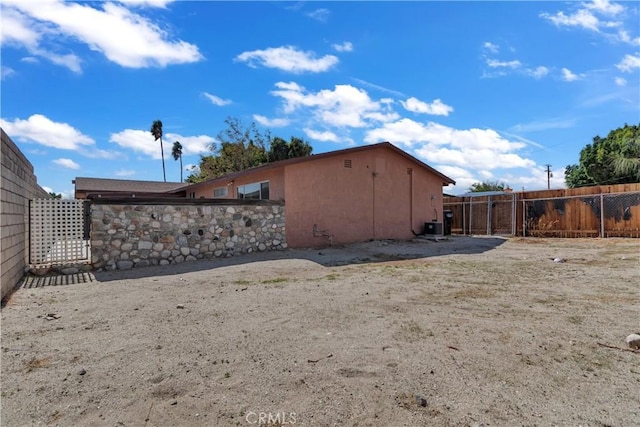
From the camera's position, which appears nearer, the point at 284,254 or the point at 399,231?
the point at 284,254

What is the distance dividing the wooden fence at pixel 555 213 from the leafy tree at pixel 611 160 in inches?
313

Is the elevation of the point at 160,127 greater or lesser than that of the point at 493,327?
greater

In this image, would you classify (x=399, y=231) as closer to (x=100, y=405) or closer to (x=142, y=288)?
(x=142, y=288)

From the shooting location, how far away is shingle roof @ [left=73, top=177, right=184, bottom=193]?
26.7 metres

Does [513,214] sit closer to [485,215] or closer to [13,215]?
[485,215]

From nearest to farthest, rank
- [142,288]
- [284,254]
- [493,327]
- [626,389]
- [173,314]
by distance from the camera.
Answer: [626,389]
[493,327]
[173,314]
[142,288]
[284,254]

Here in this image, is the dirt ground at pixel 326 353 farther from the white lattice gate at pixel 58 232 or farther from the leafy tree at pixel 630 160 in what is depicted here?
the leafy tree at pixel 630 160

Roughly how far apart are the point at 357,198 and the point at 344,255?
351cm

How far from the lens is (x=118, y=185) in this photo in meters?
28.9

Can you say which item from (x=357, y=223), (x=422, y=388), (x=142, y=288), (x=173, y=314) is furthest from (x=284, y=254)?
(x=422, y=388)

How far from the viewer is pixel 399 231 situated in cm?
1552

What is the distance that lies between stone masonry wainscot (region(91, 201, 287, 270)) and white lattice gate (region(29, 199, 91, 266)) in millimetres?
341

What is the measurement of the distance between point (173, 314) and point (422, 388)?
3443 millimetres

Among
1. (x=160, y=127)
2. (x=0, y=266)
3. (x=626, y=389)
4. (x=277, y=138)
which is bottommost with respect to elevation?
(x=626, y=389)
